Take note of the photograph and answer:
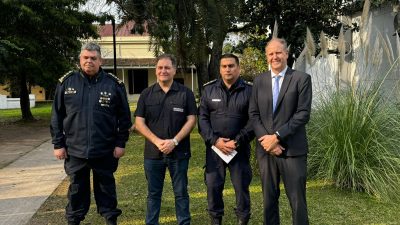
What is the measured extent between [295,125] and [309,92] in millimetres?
344

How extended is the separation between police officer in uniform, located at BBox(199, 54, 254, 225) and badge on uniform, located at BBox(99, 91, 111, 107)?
99cm

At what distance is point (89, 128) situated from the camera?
4531 millimetres

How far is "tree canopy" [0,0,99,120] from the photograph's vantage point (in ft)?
51.5

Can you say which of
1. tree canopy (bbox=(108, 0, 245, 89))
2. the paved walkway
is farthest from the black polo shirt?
tree canopy (bbox=(108, 0, 245, 89))

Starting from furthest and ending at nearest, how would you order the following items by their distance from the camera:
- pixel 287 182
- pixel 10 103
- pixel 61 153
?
pixel 10 103
pixel 61 153
pixel 287 182

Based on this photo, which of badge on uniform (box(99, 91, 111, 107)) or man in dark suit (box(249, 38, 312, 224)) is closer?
man in dark suit (box(249, 38, 312, 224))

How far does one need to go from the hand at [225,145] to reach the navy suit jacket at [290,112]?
378 mm

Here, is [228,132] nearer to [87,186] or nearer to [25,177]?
[87,186]

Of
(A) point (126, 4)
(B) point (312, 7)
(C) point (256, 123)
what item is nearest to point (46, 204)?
(C) point (256, 123)

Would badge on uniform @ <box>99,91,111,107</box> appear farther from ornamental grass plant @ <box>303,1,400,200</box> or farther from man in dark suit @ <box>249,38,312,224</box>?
ornamental grass plant @ <box>303,1,400,200</box>

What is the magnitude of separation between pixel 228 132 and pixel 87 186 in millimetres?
1599

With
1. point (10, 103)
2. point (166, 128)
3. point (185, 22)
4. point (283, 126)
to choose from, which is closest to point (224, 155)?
point (166, 128)

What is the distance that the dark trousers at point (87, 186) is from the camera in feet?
15.2

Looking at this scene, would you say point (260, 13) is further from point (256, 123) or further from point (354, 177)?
point (256, 123)
